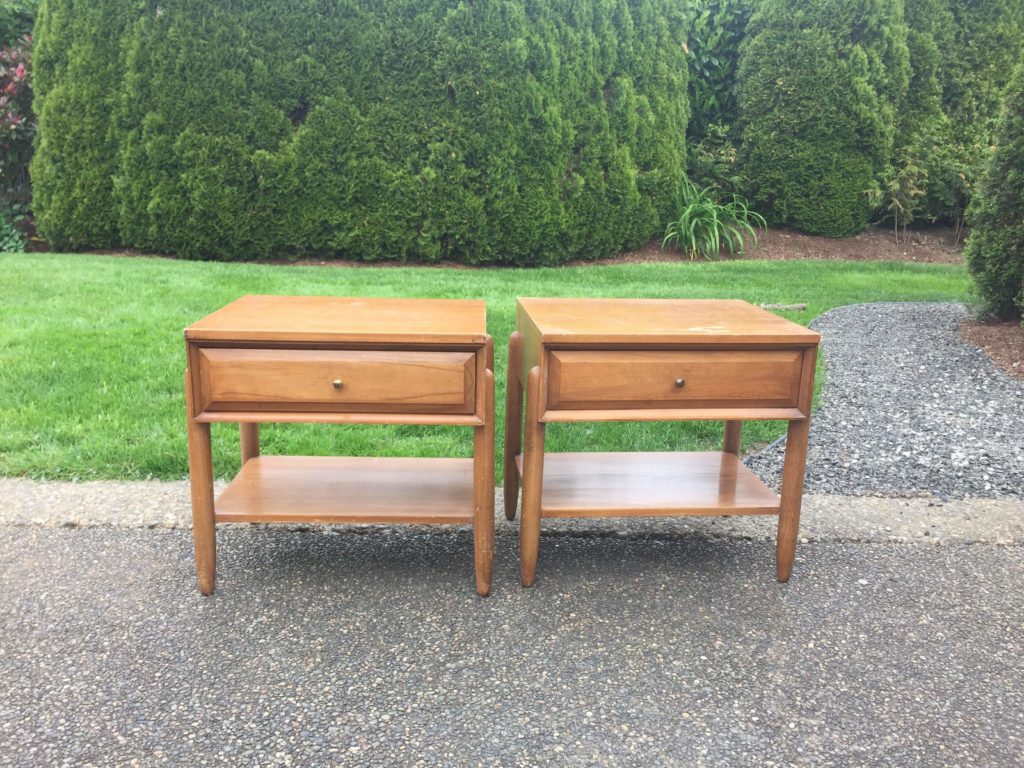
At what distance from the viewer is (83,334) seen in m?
4.98

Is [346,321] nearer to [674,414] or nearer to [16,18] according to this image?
[674,414]

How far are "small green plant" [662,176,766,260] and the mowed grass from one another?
0.53 meters

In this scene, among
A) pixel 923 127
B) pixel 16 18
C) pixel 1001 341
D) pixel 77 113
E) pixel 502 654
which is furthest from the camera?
pixel 923 127

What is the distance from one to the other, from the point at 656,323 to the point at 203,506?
1502 millimetres

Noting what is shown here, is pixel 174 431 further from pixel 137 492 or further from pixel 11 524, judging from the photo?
pixel 11 524

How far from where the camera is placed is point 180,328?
17.0ft

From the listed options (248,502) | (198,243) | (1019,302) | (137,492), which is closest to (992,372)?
(1019,302)

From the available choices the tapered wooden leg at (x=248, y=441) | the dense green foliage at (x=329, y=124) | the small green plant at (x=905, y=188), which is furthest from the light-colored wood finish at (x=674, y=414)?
the small green plant at (x=905, y=188)

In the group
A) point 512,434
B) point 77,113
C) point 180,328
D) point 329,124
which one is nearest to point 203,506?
point 512,434

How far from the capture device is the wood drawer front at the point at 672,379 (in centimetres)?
246

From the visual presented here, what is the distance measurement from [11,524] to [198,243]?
5.36m

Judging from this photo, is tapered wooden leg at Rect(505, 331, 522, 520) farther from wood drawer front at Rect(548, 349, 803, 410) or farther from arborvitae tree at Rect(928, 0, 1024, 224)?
arborvitae tree at Rect(928, 0, 1024, 224)

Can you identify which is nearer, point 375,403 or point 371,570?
point 375,403

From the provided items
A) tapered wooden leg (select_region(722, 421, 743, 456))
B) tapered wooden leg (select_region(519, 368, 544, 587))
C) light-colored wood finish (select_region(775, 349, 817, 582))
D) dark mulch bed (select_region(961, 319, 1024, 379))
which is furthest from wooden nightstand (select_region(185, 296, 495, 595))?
dark mulch bed (select_region(961, 319, 1024, 379))
